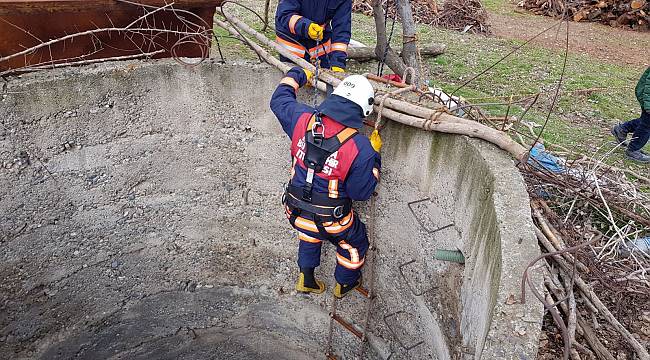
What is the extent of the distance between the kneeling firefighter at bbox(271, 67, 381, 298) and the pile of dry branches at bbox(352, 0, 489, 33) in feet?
21.3

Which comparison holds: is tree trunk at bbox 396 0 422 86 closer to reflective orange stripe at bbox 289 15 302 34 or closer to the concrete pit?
reflective orange stripe at bbox 289 15 302 34

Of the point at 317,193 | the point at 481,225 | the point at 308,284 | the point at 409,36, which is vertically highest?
the point at 409,36

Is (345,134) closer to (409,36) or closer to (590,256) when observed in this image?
(590,256)

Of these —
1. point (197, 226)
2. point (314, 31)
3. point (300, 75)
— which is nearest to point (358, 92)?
point (300, 75)

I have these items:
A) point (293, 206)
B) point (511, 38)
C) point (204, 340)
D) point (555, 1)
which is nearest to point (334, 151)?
point (293, 206)

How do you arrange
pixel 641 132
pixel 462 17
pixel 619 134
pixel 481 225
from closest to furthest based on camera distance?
pixel 481 225
pixel 641 132
pixel 619 134
pixel 462 17

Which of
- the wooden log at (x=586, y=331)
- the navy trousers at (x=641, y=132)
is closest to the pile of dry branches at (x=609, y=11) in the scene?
the navy trousers at (x=641, y=132)

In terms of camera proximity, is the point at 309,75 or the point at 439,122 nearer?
the point at 439,122

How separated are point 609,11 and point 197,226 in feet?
32.8

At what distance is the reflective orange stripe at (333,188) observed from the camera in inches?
134

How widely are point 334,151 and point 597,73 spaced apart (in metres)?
5.64

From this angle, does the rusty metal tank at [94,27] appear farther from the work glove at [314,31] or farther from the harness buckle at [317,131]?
the harness buckle at [317,131]

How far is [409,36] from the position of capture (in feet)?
15.1

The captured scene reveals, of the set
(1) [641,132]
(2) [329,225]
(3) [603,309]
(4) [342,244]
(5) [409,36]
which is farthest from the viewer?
(1) [641,132]
